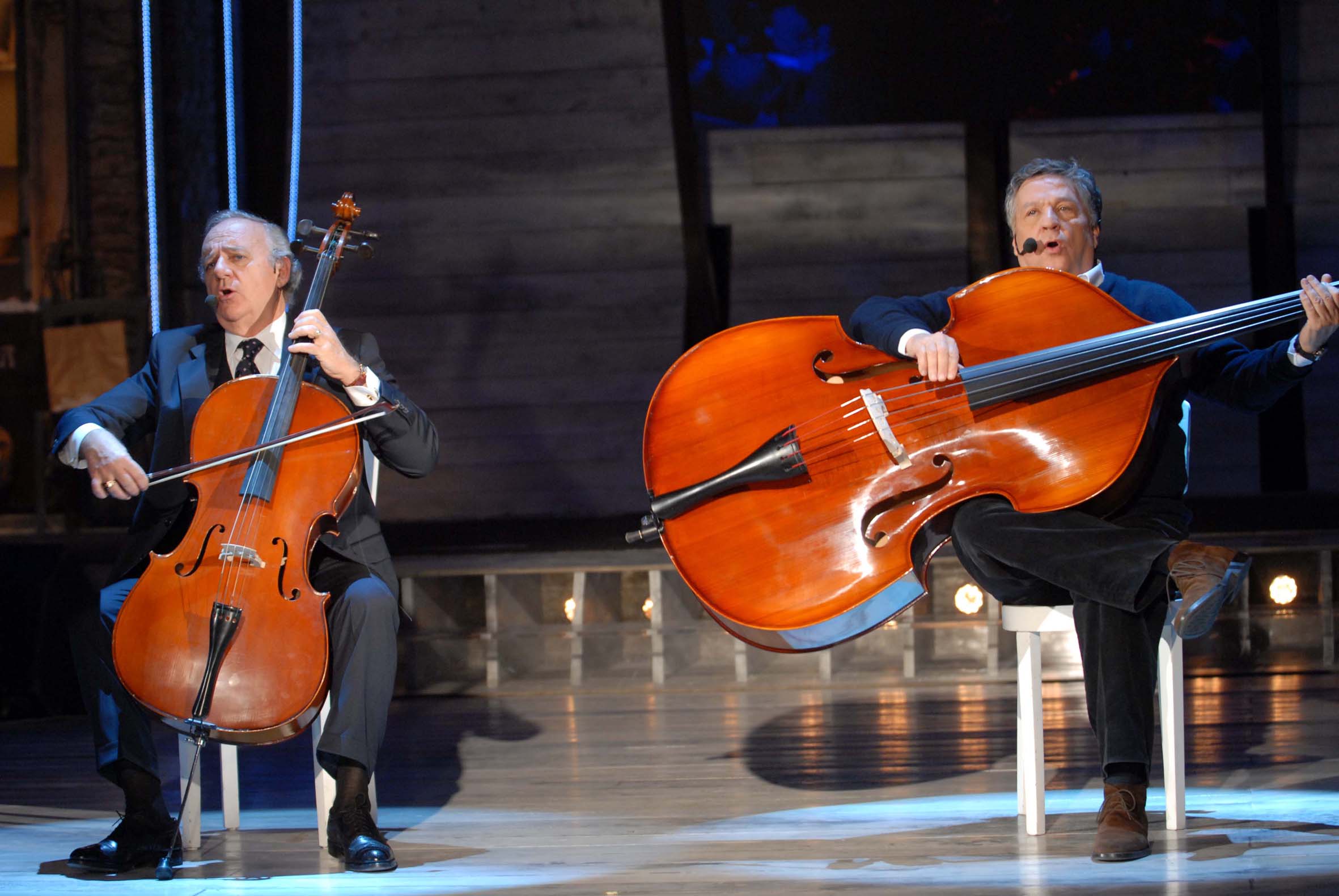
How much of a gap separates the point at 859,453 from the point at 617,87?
357cm

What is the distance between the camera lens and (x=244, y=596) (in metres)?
1.88

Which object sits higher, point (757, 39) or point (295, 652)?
point (757, 39)

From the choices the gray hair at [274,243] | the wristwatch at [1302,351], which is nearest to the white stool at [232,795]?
the gray hair at [274,243]

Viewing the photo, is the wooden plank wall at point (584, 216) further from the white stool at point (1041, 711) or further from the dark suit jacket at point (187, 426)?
the white stool at point (1041, 711)

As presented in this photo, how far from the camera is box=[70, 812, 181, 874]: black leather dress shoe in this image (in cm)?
200

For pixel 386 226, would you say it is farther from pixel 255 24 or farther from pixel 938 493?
pixel 938 493

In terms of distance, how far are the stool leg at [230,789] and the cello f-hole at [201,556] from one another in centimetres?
49

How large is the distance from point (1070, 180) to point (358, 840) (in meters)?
1.63

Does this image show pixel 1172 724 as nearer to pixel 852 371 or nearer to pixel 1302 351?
pixel 1302 351

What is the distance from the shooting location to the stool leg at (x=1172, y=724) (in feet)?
6.65

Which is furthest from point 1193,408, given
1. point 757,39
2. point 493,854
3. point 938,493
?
point 493,854

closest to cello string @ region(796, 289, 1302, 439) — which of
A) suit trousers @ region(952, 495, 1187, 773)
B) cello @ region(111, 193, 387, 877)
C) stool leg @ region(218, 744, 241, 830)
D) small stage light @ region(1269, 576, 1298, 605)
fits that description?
suit trousers @ region(952, 495, 1187, 773)

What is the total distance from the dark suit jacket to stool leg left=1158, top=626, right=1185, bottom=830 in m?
1.24

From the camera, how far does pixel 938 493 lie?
1940 mm
